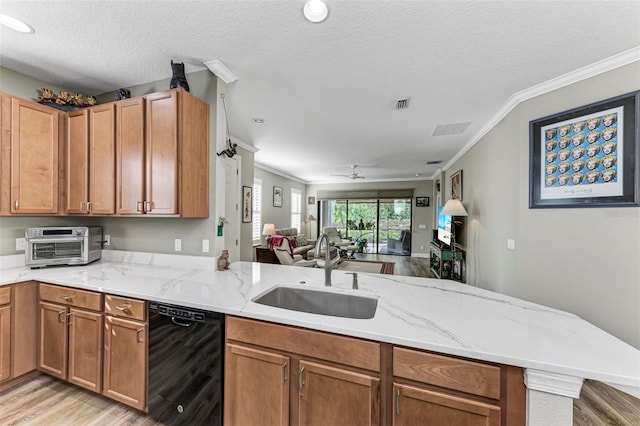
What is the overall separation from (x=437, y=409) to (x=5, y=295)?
2939mm

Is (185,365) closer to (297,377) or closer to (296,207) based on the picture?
(297,377)

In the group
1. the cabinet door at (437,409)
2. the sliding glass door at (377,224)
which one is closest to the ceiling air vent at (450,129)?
the cabinet door at (437,409)

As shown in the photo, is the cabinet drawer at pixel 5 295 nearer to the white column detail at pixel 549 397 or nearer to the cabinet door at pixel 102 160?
the cabinet door at pixel 102 160

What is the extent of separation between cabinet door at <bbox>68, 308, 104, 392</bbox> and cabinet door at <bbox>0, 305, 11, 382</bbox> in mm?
466

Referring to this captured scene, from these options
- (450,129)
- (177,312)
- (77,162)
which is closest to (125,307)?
(177,312)

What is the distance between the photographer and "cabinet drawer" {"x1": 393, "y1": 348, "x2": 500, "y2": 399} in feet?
3.14

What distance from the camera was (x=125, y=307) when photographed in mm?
1628

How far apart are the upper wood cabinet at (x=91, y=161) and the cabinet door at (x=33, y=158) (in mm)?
104

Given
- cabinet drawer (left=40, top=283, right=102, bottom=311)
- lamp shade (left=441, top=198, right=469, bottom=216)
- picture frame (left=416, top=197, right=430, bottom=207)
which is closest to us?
cabinet drawer (left=40, top=283, right=102, bottom=311)

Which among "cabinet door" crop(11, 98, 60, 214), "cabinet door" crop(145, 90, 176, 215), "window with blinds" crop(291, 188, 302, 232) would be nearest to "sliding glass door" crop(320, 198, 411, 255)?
"window with blinds" crop(291, 188, 302, 232)

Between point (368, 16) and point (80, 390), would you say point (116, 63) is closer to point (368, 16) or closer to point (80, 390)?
point (368, 16)

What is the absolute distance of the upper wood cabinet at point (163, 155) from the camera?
196 centimetres

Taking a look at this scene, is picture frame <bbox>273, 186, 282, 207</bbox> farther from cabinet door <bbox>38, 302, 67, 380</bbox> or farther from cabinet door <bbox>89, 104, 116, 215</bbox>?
cabinet door <bbox>38, 302, 67, 380</bbox>

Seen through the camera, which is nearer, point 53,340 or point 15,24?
point 15,24
